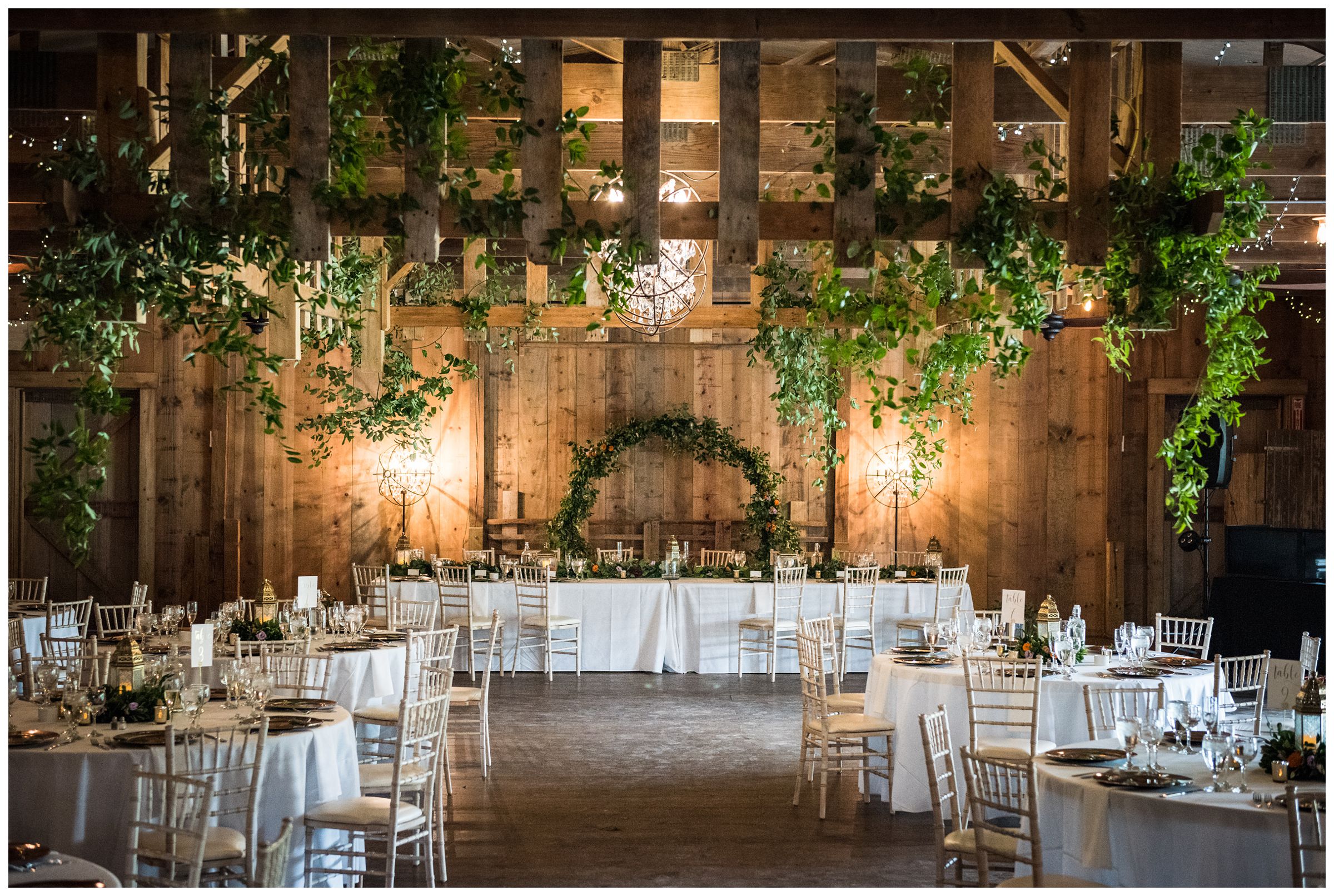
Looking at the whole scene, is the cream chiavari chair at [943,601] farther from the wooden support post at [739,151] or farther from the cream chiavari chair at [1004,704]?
the wooden support post at [739,151]

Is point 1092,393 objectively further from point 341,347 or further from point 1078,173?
point 1078,173

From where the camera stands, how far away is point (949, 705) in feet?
20.3

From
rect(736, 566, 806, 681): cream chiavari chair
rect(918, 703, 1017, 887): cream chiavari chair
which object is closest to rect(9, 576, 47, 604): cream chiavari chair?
rect(736, 566, 806, 681): cream chiavari chair

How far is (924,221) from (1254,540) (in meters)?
8.01

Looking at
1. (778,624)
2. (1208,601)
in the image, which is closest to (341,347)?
(778,624)

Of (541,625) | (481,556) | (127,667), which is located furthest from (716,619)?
(127,667)

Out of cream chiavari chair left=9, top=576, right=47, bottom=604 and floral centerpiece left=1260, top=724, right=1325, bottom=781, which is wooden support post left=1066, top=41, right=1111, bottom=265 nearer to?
floral centerpiece left=1260, top=724, right=1325, bottom=781

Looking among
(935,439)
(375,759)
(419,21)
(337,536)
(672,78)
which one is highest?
(672,78)

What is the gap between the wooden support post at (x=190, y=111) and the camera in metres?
3.56

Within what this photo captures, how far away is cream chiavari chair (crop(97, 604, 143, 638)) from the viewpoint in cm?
850

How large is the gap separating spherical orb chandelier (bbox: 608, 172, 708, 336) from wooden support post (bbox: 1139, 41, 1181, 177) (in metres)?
4.37

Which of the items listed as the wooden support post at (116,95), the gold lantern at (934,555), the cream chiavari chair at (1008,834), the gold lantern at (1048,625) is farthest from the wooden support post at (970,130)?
the gold lantern at (934,555)

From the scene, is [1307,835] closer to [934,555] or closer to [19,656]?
[19,656]

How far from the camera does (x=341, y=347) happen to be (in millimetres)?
12422
